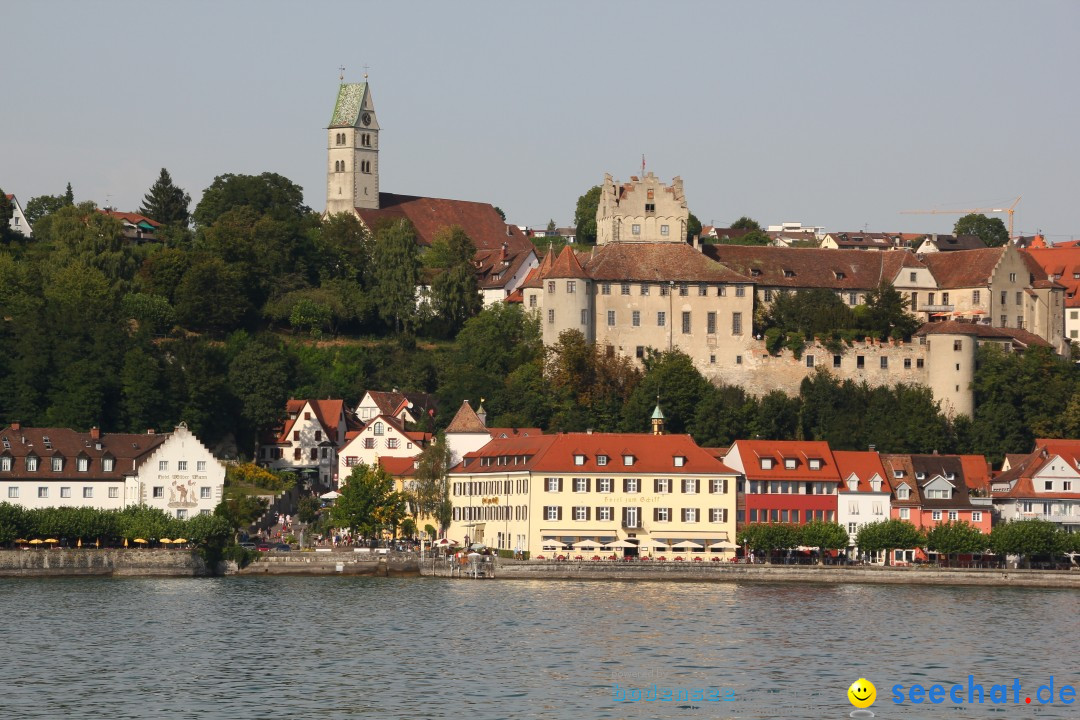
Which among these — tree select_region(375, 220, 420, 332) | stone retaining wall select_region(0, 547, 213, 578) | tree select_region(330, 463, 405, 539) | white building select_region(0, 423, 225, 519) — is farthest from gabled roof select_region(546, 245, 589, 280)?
stone retaining wall select_region(0, 547, 213, 578)

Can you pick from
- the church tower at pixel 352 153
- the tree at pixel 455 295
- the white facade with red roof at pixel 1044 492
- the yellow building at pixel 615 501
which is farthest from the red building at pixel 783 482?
the church tower at pixel 352 153

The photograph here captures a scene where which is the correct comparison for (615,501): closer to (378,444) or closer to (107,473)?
(378,444)

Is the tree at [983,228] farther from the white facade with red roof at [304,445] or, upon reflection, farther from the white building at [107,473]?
the white building at [107,473]

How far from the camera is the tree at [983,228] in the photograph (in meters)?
163

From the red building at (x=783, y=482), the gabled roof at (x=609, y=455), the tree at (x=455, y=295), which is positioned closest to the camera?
the gabled roof at (x=609, y=455)

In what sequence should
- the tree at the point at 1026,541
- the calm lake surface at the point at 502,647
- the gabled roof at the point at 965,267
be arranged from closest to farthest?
the calm lake surface at the point at 502,647
the tree at the point at 1026,541
the gabled roof at the point at 965,267

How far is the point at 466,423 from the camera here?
315 ft

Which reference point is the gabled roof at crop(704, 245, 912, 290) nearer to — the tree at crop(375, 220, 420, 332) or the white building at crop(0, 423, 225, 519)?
the tree at crop(375, 220, 420, 332)

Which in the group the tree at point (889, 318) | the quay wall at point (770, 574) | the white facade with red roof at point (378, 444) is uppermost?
the tree at point (889, 318)

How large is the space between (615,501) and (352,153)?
205 ft

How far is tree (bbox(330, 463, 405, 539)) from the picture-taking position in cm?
8931

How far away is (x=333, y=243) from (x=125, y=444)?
116 feet

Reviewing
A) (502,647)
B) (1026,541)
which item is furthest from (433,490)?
(502,647)

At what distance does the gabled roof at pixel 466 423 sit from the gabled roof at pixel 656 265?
1326 centimetres
